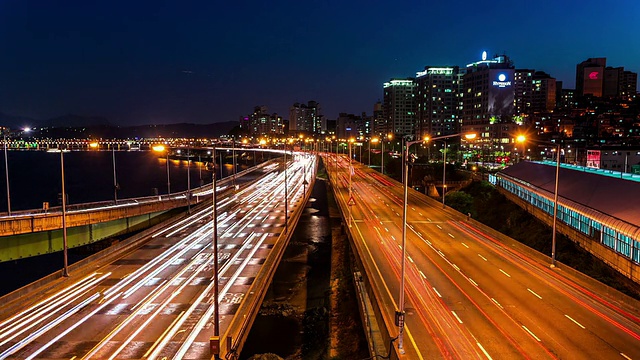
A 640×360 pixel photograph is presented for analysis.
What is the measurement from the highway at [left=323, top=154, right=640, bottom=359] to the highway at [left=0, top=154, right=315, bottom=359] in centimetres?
873

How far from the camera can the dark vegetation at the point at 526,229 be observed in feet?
102

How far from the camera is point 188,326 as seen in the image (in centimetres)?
2200

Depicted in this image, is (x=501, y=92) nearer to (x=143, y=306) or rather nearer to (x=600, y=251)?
(x=600, y=251)

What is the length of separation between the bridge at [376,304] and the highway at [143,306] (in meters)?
0.08

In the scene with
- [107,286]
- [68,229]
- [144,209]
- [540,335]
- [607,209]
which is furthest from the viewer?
[144,209]

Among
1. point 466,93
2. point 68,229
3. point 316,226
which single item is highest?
point 466,93

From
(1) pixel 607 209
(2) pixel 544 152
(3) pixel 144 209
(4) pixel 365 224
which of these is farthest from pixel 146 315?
(2) pixel 544 152

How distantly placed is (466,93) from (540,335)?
7077 inches

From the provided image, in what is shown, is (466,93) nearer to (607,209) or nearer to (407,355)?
(607,209)

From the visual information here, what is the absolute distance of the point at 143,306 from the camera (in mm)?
24453

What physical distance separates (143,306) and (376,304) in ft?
40.5

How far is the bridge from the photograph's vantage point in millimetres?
19406

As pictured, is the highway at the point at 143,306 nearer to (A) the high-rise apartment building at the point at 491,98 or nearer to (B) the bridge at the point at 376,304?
(B) the bridge at the point at 376,304

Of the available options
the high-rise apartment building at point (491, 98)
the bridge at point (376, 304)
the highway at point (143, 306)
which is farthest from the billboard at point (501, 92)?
the highway at point (143, 306)
